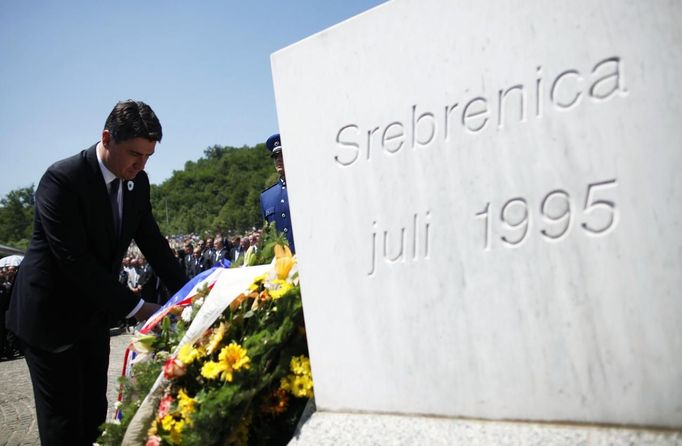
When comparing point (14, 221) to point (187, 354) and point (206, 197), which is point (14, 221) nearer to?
point (206, 197)

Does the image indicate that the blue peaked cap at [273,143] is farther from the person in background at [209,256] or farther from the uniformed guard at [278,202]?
the person in background at [209,256]

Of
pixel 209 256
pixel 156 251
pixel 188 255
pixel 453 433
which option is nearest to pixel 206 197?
pixel 188 255

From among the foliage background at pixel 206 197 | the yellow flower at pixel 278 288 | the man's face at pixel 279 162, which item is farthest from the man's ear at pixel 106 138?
the foliage background at pixel 206 197

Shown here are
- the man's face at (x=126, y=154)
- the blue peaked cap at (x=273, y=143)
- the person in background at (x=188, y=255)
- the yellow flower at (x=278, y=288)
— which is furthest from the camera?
the person in background at (x=188, y=255)

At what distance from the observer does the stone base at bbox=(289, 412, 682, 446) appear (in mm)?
1272

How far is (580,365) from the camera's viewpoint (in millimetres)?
1336

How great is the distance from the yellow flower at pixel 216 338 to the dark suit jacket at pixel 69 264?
27.0 inches

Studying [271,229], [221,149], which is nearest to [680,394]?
[271,229]

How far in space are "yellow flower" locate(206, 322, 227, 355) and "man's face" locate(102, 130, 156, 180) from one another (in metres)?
1.05

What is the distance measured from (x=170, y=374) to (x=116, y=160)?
119 centimetres

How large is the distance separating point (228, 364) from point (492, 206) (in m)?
0.95

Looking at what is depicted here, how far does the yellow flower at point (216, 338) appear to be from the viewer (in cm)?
191

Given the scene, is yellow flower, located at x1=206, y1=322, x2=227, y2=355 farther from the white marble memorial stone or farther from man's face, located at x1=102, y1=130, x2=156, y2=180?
man's face, located at x1=102, y1=130, x2=156, y2=180

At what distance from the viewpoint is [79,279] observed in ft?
7.98
